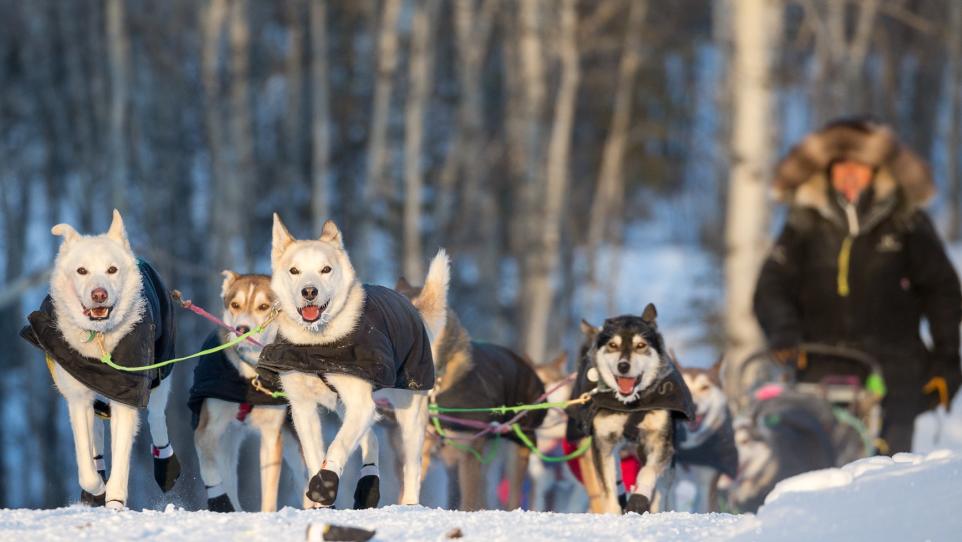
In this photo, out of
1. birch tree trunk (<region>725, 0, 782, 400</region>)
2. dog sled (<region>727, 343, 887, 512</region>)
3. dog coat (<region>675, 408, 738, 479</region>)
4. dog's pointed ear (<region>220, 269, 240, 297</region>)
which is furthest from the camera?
birch tree trunk (<region>725, 0, 782, 400</region>)

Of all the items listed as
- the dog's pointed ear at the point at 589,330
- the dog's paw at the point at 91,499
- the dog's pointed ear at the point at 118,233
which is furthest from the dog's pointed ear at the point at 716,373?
the dog's paw at the point at 91,499

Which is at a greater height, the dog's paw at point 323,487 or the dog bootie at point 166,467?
the dog bootie at point 166,467

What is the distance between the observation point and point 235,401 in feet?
23.0

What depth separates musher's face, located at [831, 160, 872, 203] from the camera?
830 cm

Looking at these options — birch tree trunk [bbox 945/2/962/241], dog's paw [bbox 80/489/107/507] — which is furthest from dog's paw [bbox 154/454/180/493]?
birch tree trunk [bbox 945/2/962/241]

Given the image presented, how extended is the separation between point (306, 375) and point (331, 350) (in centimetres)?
17

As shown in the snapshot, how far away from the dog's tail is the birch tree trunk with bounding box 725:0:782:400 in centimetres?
364

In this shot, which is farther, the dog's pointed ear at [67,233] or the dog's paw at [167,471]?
the dog's paw at [167,471]

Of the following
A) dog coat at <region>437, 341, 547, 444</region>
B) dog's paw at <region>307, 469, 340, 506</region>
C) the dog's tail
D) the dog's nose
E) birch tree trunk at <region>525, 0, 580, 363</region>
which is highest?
birch tree trunk at <region>525, 0, 580, 363</region>

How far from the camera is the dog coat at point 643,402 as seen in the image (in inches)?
264

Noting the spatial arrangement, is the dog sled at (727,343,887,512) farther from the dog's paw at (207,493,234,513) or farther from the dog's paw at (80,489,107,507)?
the dog's paw at (80,489,107,507)

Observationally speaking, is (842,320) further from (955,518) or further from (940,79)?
(940,79)

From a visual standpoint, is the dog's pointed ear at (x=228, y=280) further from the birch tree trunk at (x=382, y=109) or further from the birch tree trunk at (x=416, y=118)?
the birch tree trunk at (x=382, y=109)

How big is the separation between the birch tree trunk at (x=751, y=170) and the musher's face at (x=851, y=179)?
2488 millimetres
